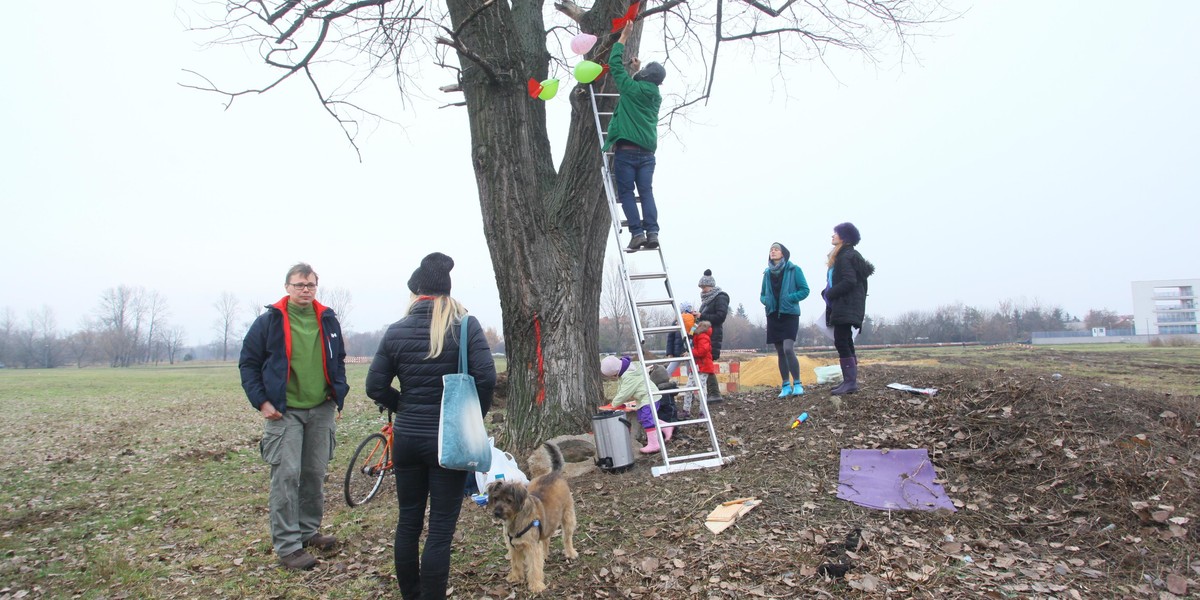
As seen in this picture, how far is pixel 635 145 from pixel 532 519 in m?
3.85

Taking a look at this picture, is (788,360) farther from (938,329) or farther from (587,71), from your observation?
(938,329)

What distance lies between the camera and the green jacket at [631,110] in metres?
6.29

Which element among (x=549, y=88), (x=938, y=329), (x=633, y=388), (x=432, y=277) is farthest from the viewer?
(x=938, y=329)

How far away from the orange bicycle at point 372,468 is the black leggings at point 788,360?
489 cm

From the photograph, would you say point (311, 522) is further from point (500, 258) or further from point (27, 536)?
point (27, 536)

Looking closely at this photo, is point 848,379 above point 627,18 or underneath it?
underneath

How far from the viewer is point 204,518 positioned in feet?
22.0

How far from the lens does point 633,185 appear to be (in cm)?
643

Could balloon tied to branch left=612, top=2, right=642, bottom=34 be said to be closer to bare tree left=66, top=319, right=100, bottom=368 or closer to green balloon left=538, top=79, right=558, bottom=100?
green balloon left=538, top=79, right=558, bottom=100

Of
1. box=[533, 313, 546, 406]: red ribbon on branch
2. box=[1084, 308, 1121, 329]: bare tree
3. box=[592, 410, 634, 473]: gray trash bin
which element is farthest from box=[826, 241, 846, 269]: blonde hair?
box=[1084, 308, 1121, 329]: bare tree

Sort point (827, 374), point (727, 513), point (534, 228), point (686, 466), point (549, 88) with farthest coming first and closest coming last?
point (827, 374) → point (549, 88) → point (534, 228) → point (686, 466) → point (727, 513)

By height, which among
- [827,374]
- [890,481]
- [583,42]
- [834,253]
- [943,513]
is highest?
[583,42]

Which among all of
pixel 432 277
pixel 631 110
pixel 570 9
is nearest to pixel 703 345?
pixel 631 110

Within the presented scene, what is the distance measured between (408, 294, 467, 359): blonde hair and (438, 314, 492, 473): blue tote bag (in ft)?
0.32
